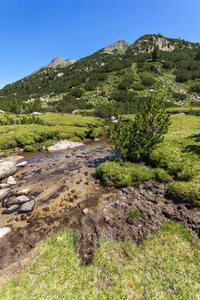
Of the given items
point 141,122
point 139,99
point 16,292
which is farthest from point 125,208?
point 139,99

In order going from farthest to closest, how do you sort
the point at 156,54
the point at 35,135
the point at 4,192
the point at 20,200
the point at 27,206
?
the point at 156,54
the point at 35,135
the point at 4,192
the point at 20,200
the point at 27,206

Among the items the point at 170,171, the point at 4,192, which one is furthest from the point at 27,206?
the point at 170,171

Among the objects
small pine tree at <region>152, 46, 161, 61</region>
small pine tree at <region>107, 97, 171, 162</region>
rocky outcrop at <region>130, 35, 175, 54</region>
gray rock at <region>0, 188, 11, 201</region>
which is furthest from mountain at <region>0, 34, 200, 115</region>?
gray rock at <region>0, 188, 11, 201</region>

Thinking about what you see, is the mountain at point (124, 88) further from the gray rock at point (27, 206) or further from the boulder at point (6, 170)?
the gray rock at point (27, 206)

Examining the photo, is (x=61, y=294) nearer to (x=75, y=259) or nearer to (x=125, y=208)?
(x=75, y=259)

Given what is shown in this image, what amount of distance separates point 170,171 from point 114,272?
20.0ft

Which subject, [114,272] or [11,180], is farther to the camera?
[11,180]

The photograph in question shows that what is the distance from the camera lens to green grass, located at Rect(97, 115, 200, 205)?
605 centimetres

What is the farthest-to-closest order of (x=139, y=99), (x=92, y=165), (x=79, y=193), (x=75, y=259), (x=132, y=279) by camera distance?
(x=139, y=99)
(x=92, y=165)
(x=79, y=193)
(x=75, y=259)
(x=132, y=279)

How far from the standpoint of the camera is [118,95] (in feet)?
135

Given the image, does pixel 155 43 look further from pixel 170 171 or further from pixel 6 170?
pixel 6 170

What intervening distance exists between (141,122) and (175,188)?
17.8ft

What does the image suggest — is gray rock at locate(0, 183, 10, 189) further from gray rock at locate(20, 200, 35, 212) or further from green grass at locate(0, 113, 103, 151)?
green grass at locate(0, 113, 103, 151)

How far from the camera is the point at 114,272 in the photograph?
352cm
